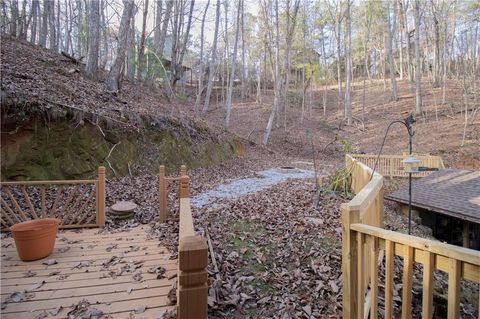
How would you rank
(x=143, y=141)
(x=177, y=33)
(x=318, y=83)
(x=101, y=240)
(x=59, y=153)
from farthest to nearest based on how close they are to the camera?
(x=318, y=83)
(x=177, y=33)
(x=143, y=141)
(x=59, y=153)
(x=101, y=240)

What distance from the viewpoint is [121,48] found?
31.1ft

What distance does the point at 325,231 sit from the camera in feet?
15.4

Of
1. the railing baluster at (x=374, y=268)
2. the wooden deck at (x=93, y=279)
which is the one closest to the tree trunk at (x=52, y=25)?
the wooden deck at (x=93, y=279)

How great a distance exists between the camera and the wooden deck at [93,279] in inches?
106

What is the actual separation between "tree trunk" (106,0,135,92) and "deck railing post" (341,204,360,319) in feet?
31.8

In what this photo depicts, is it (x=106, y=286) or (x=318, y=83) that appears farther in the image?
(x=318, y=83)

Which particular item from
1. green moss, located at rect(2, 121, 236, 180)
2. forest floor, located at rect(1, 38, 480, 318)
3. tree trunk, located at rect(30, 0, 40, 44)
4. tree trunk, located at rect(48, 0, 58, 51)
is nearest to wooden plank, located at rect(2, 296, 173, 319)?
forest floor, located at rect(1, 38, 480, 318)

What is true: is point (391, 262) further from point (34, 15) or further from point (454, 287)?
point (34, 15)

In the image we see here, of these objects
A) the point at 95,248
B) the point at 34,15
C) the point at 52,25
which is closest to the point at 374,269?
the point at 95,248

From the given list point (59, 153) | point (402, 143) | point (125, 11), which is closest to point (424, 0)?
point (402, 143)

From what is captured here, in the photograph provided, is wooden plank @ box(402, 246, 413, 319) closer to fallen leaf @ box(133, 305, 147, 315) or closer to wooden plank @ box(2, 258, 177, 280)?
fallen leaf @ box(133, 305, 147, 315)

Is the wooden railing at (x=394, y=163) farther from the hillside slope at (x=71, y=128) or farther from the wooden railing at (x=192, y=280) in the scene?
the wooden railing at (x=192, y=280)

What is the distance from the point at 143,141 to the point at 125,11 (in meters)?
4.53

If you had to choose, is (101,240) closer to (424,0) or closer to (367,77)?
(424,0)
